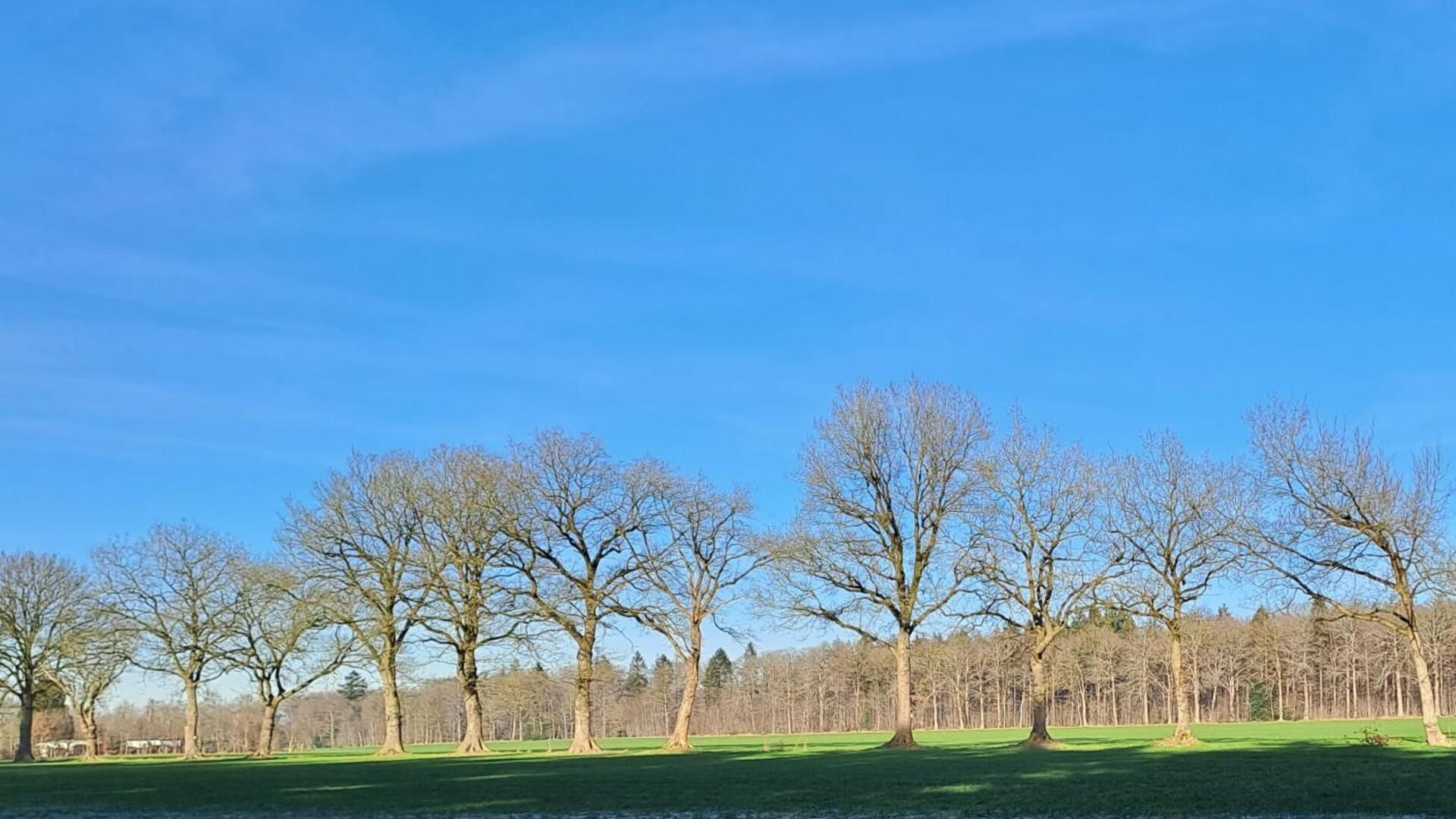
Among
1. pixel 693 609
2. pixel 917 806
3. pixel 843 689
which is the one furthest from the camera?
pixel 843 689

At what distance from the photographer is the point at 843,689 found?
16362 cm

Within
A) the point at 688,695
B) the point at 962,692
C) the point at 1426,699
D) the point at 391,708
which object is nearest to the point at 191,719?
the point at 391,708

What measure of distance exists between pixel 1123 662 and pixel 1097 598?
314 ft

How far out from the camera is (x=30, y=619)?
77.4m

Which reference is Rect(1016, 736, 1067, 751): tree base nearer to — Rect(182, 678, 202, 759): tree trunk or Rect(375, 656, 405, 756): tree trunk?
Rect(375, 656, 405, 756): tree trunk

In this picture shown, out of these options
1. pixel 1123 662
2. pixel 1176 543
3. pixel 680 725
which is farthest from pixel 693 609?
pixel 1123 662

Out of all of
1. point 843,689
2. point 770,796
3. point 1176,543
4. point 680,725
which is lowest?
point 843,689

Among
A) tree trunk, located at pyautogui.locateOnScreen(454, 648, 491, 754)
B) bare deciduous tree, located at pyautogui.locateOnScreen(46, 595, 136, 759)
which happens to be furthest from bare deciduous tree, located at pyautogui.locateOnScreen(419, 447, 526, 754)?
bare deciduous tree, located at pyautogui.locateOnScreen(46, 595, 136, 759)

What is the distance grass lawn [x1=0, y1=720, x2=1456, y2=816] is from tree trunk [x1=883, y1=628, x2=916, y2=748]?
5.39 m

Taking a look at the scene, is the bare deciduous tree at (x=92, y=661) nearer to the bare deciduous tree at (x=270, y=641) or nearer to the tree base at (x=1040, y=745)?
the bare deciduous tree at (x=270, y=641)

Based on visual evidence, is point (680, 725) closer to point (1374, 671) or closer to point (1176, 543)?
point (1176, 543)

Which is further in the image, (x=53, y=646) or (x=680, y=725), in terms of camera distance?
(x=53, y=646)

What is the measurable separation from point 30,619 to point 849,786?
69.9m

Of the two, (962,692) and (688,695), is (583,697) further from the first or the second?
(962,692)
